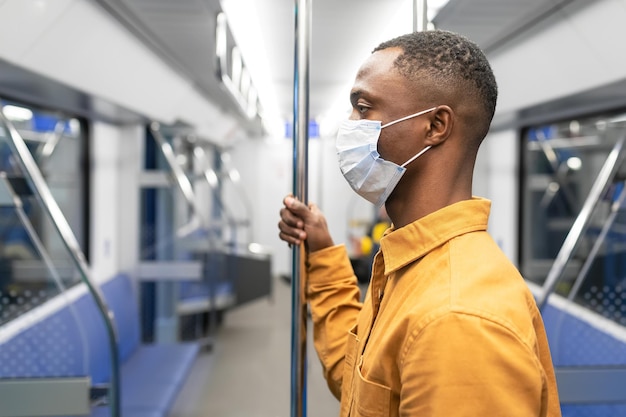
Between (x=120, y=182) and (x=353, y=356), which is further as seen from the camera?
(x=120, y=182)

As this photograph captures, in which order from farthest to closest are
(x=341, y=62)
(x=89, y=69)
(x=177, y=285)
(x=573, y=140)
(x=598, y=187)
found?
(x=177, y=285)
(x=573, y=140)
(x=89, y=69)
(x=341, y=62)
(x=598, y=187)

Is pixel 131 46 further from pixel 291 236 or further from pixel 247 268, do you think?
pixel 247 268

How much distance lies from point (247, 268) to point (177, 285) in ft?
3.30

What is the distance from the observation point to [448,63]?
3.24 feet

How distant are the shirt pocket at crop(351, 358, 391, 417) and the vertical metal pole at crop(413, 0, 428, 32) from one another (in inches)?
28.8

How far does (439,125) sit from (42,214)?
11.7 ft

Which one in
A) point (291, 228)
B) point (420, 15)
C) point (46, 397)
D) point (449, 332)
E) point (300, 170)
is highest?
point (420, 15)

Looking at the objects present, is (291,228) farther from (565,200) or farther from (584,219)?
(565,200)

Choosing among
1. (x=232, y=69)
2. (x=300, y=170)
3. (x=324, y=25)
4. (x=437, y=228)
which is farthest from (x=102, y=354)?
(x=437, y=228)

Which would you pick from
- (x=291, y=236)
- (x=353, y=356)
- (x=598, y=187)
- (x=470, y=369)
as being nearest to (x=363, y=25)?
(x=598, y=187)

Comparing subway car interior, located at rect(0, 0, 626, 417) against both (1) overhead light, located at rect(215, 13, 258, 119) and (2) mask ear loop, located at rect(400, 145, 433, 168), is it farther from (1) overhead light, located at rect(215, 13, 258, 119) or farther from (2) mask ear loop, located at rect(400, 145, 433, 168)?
(2) mask ear loop, located at rect(400, 145, 433, 168)

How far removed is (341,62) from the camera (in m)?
2.31

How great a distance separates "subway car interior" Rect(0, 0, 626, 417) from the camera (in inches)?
77.5

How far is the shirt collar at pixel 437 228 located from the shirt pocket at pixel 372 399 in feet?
0.65
